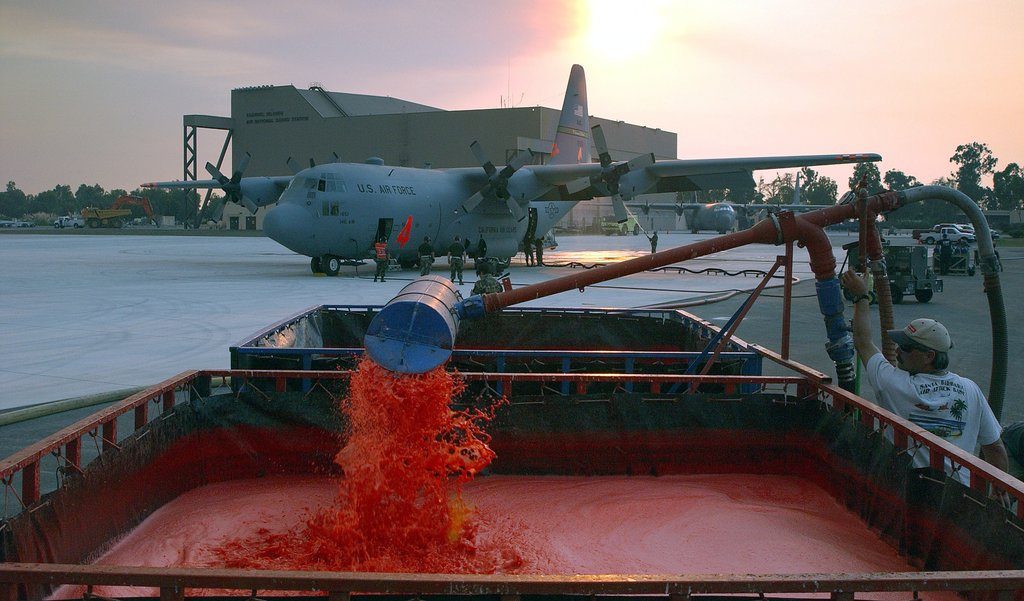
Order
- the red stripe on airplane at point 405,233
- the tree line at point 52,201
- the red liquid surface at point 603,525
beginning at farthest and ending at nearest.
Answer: the tree line at point 52,201 < the red stripe on airplane at point 405,233 < the red liquid surface at point 603,525

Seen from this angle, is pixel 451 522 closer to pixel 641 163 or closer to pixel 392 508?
pixel 392 508

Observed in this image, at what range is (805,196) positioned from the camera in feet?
459

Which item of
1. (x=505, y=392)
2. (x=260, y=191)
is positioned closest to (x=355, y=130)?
(x=260, y=191)

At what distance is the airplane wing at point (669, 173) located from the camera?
24375mm

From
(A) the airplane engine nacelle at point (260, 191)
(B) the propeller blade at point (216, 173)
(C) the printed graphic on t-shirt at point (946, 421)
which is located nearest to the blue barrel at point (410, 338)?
(C) the printed graphic on t-shirt at point (946, 421)

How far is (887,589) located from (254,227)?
88855mm

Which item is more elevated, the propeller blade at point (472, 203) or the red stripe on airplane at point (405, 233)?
the propeller blade at point (472, 203)

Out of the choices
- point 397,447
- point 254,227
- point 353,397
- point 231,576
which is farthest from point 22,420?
point 254,227

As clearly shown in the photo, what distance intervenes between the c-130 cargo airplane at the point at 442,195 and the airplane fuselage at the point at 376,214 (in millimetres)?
30

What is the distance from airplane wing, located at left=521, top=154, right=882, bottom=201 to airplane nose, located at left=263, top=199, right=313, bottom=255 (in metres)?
8.44

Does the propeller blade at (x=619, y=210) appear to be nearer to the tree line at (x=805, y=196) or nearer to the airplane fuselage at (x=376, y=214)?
the airplane fuselage at (x=376, y=214)

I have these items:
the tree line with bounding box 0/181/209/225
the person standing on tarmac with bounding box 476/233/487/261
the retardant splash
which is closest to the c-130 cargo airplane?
the person standing on tarmac with bounding box 476/233/487/261

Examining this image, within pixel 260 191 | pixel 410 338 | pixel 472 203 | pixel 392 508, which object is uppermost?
pixel 260 191

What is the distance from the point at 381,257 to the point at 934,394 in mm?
19447
